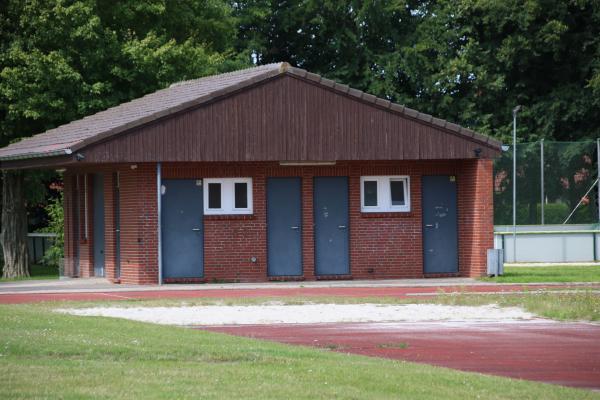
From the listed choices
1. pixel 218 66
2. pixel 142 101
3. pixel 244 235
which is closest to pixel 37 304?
pixel 244 235

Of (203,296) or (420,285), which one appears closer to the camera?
(203,296)

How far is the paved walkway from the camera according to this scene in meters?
28.6

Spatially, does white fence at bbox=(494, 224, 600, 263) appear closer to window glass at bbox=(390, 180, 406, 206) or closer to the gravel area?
window glass at bbox=(390, 180, 406, 206)

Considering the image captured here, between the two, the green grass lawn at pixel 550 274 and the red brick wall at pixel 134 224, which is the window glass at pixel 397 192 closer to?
the green grass lawn at pixel 550 274

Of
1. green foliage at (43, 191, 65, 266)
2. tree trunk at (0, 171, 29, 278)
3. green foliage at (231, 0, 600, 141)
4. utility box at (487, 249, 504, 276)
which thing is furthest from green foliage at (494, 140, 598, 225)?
tree trunk at (0, 171, 29, 278)

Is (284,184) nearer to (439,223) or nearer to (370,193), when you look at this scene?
(370,193)

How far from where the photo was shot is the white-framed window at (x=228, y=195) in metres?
33.2

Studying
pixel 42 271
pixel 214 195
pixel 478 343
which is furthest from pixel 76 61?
pixel 478 343

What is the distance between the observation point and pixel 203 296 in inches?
1114

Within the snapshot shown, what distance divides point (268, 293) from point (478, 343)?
1129 cm

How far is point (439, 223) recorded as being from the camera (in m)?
34.5

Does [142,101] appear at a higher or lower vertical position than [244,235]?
higher

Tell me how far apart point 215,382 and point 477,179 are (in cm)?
2132

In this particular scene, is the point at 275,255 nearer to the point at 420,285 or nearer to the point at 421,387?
the point at 420,285
